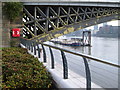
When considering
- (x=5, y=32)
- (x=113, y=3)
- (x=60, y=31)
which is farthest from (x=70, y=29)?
(x=5, y=32)

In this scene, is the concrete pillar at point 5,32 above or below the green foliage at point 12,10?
below

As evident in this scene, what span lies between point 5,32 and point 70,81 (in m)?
15.8

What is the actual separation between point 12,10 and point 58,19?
7.24 m

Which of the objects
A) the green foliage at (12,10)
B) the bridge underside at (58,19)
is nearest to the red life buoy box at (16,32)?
the green foliage at (12,10)

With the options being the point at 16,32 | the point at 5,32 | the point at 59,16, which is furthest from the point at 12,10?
the point at 59,16

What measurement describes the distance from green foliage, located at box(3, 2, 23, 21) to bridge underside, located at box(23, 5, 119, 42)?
2790mm

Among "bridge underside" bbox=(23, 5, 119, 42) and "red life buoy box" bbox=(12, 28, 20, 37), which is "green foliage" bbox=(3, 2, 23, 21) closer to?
"red life buoy box" bbox=(12, 28, 20, 37)

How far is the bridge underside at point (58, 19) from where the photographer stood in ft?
74.6

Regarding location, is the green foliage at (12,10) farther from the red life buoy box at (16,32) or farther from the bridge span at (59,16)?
the bridge span at (59,16)

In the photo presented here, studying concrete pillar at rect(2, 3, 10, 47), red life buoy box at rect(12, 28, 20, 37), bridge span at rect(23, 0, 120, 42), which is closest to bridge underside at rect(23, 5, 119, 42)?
bridge span at rect(23, 0, 120, 42)

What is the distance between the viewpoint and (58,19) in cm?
2420

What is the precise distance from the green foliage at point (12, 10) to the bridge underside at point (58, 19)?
110 inches

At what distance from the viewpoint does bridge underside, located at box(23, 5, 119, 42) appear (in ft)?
74.6

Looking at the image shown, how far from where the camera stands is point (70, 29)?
26.2m
